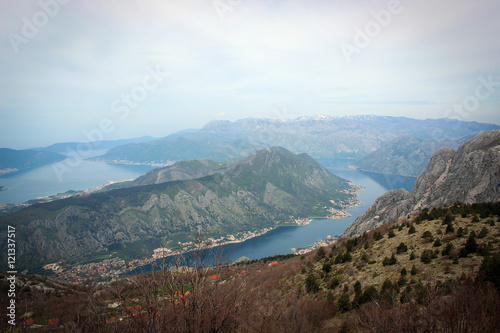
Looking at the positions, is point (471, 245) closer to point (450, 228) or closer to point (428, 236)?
point (450, 228)

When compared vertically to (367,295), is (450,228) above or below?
above

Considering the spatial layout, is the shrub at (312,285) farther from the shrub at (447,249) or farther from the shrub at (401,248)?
the shrub at (447,249)

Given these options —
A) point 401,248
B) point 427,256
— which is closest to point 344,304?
point 427,256

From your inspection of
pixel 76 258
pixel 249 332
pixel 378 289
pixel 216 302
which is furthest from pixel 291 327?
pixel 76 258

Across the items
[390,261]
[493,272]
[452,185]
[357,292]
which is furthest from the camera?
[452,185]

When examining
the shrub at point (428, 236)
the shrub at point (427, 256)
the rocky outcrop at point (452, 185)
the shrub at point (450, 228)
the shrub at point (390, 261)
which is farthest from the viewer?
the rocky outcrop at point (452, 185)

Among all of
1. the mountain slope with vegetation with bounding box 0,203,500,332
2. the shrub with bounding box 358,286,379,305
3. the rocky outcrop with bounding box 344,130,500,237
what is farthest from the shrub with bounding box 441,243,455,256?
the rocky outcrop with bounding box 344,130,500,237

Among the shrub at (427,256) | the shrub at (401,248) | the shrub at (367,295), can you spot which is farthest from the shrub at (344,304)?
the shrub at (401,248)
